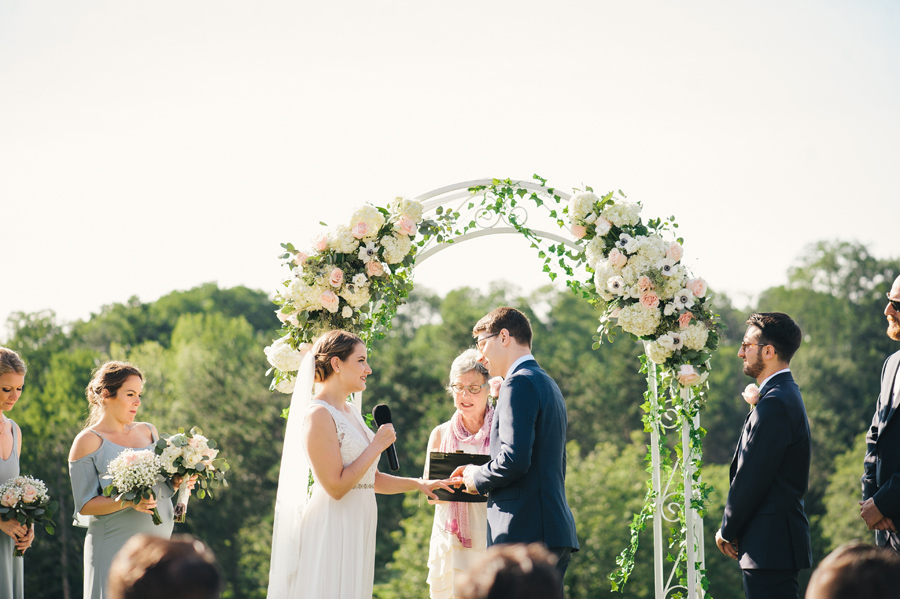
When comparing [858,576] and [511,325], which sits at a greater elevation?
[511,325]

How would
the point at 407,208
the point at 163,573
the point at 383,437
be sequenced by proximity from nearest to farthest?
the point at 163,573 → the point at 383,437 → the point at 407,208

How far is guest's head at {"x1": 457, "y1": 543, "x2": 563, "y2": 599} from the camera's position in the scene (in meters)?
1.98

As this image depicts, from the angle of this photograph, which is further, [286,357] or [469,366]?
[286,357]

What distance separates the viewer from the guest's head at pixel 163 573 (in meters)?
1.96

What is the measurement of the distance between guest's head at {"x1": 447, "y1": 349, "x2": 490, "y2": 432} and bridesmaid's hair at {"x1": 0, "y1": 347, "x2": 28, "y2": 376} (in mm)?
2788

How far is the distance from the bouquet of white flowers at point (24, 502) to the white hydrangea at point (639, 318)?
392 centimetres

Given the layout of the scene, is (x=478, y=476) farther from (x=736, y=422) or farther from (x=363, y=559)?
(x=736, y=422)

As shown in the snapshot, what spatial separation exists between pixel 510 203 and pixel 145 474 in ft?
10.6

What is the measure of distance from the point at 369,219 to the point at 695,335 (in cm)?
247

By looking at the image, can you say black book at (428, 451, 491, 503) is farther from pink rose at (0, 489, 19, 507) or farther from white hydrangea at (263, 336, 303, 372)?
pink rose at (0, 489, 19, 507)

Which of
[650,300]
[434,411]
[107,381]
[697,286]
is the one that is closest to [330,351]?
[107,381]

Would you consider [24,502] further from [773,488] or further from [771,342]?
[771,342]

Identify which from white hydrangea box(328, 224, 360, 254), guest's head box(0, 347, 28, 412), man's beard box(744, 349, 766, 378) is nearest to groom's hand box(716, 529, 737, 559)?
man's beard box(744, 349, 766, 378)

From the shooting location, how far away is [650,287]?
567cm
